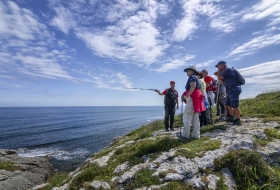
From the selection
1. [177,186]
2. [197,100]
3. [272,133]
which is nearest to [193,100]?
[197,100]

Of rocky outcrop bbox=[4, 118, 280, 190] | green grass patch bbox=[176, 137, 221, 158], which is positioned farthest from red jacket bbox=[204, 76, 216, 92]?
green grass patch bbox=[176, 137, 221, 158]

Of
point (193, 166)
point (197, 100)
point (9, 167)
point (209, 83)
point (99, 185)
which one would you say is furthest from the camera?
point (9, 167)

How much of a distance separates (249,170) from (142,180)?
3.42 meters

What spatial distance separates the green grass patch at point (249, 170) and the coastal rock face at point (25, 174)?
17422 millimetres

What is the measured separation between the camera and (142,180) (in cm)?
604

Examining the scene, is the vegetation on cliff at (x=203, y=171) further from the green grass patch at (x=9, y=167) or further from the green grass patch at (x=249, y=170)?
the green grass patch at (x=9, y=167)

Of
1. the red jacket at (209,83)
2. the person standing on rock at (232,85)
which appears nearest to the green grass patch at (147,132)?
the red jacket at (209,83)

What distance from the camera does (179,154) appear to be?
7.05 metres

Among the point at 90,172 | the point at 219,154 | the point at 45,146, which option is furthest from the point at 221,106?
the point at 45,146

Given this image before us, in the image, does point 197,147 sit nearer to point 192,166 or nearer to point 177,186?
point 192,166

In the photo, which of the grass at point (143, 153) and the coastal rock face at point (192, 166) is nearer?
the coastal rock face at point (192, 166)

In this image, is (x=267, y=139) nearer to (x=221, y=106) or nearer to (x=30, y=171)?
(x=221, y=106)

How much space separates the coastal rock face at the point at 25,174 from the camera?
15.7 m

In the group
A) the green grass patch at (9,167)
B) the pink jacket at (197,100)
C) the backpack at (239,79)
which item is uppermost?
→ the backpack at (239,79)
